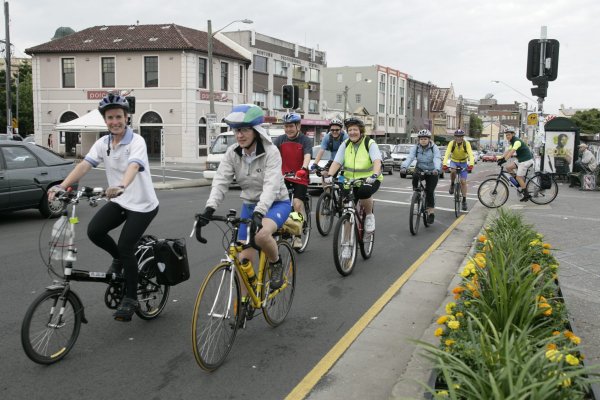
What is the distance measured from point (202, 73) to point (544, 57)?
3035 cm

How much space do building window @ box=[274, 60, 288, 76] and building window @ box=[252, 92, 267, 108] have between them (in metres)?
3.10

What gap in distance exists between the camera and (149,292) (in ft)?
16.2

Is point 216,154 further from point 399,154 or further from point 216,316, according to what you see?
point 216,316

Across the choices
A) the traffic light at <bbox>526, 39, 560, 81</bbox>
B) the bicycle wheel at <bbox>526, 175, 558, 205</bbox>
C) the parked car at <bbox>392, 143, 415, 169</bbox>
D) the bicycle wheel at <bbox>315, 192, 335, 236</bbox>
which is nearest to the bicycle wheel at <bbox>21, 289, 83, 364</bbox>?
the bicycle wheel at <bbox>315, 192, 335, 236</bbox>

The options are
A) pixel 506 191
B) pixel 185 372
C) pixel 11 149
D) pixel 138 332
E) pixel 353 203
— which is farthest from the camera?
pixel 506 191

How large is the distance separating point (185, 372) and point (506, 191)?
11020mm

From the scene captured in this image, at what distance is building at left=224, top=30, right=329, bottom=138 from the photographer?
46531 millimetres

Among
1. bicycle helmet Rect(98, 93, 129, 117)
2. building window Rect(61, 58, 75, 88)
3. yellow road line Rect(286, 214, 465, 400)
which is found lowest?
yellow road line Rect(286, 214, 465, 400)

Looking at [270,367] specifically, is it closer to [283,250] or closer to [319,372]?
[319,372]

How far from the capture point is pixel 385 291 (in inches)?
246

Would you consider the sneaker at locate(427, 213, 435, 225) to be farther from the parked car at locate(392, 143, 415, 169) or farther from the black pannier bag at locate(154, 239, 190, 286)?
the parked car at locate(392, 143, 415, 169)

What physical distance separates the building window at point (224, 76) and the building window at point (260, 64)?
17.8 feet

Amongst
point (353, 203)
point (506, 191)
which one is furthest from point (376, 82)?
point (353, 203)

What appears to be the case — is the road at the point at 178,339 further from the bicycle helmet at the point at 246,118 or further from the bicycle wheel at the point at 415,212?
the bicycle helmet at the point at 246,118
